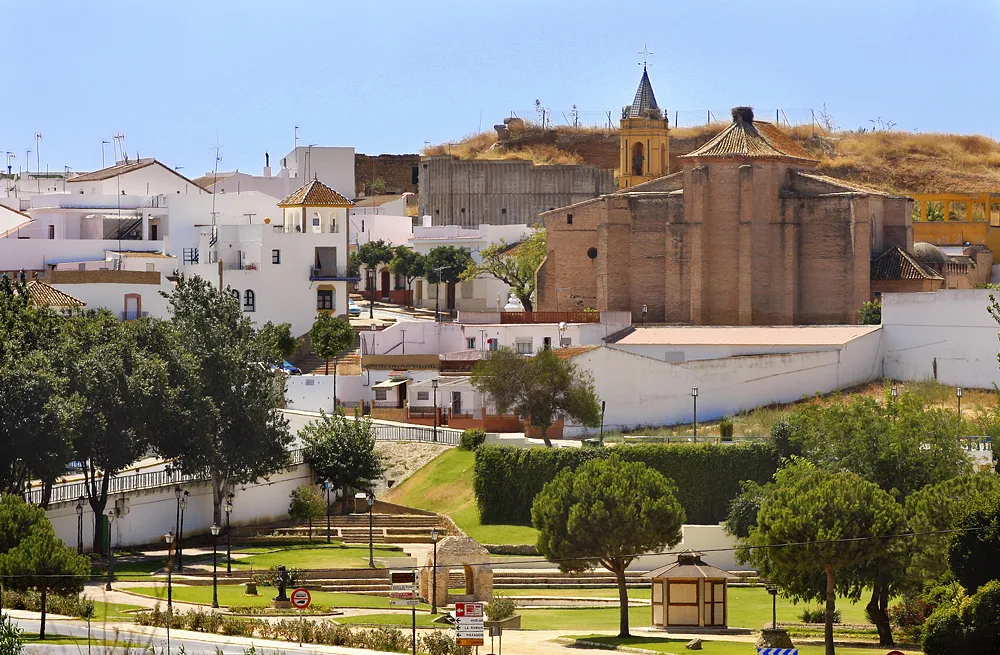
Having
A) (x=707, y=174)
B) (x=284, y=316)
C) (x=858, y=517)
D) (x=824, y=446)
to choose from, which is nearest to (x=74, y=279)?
(x=284, y=316)

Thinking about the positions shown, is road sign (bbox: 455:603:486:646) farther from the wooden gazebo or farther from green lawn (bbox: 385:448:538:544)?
green lawn (bbox: 385:448:538:544)

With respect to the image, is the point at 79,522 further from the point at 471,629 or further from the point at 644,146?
the point at 644,146

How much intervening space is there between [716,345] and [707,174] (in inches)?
442

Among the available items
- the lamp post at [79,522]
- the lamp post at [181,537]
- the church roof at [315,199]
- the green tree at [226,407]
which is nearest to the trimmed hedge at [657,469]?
the green tree at [226,407]

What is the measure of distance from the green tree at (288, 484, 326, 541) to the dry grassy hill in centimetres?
5343

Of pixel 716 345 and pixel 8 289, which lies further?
pixel 716 345

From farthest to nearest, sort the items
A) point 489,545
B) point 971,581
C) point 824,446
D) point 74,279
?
point 74,279 < point 489,545 < point 824,446 < point 971,581

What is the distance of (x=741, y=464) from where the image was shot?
55.0 meters

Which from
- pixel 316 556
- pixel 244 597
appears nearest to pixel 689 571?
pixel 244 597

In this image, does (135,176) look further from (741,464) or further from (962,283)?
(741,464)

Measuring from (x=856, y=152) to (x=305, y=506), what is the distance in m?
64.2

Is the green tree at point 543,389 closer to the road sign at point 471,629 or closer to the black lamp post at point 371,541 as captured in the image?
the black lamp post at point 371,541

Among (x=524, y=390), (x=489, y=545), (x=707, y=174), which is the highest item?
(x=707, y=174)

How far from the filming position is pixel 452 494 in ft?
190
